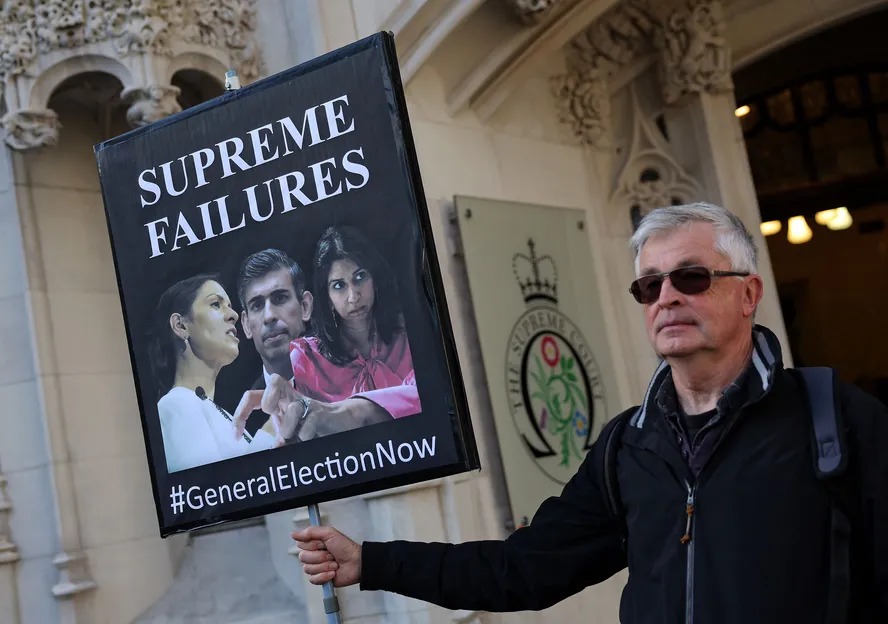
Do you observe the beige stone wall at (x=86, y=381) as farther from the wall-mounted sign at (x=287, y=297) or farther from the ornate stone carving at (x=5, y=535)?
the wall-mounted sign at (x=287, y=297)

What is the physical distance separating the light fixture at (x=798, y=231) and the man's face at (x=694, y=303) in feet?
17.1

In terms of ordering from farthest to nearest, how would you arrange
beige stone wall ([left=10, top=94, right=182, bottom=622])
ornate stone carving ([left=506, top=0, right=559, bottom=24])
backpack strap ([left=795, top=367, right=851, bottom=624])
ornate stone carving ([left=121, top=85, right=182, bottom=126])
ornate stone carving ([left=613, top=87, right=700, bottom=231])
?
ornate stone carving ([left=613, top=87, right=700, bottom=231]) < ornate stone carving ([left=506, top=0, right=559, bottom=24]) < beige stone wall ([left=10, top=94, right=182, bottom=622]) < ornate stone carving ([left=121, top=85, right=182, bottom=126]) < backpack strap ([left=795, top=367, right=851, bottom=624])

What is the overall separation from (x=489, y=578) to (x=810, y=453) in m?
0.66

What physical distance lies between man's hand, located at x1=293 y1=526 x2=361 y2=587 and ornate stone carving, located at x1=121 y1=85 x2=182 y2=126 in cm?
196

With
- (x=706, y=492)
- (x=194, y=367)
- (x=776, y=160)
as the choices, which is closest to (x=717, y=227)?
(x=706, y=492)

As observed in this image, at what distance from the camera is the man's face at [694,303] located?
5.98 feet

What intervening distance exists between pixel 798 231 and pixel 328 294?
519cm

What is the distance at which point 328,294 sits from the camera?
2264 millimetres

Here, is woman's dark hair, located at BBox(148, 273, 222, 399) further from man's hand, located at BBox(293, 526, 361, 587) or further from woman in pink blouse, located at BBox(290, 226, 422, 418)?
man's hand, located at BBox(293, 526, 361, 587)

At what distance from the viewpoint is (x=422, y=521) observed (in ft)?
12.4

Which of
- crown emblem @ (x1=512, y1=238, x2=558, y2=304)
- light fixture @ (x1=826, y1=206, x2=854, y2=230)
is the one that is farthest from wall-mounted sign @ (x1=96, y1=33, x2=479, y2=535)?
light fixture @ (x1=826, y1=206, x2=854, y2=230)

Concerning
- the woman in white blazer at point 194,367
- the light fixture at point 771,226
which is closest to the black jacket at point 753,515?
the woman in white blazer at point 194,367

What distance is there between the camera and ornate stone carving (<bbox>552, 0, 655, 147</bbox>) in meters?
5.09

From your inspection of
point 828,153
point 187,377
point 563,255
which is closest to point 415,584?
point 187,377
